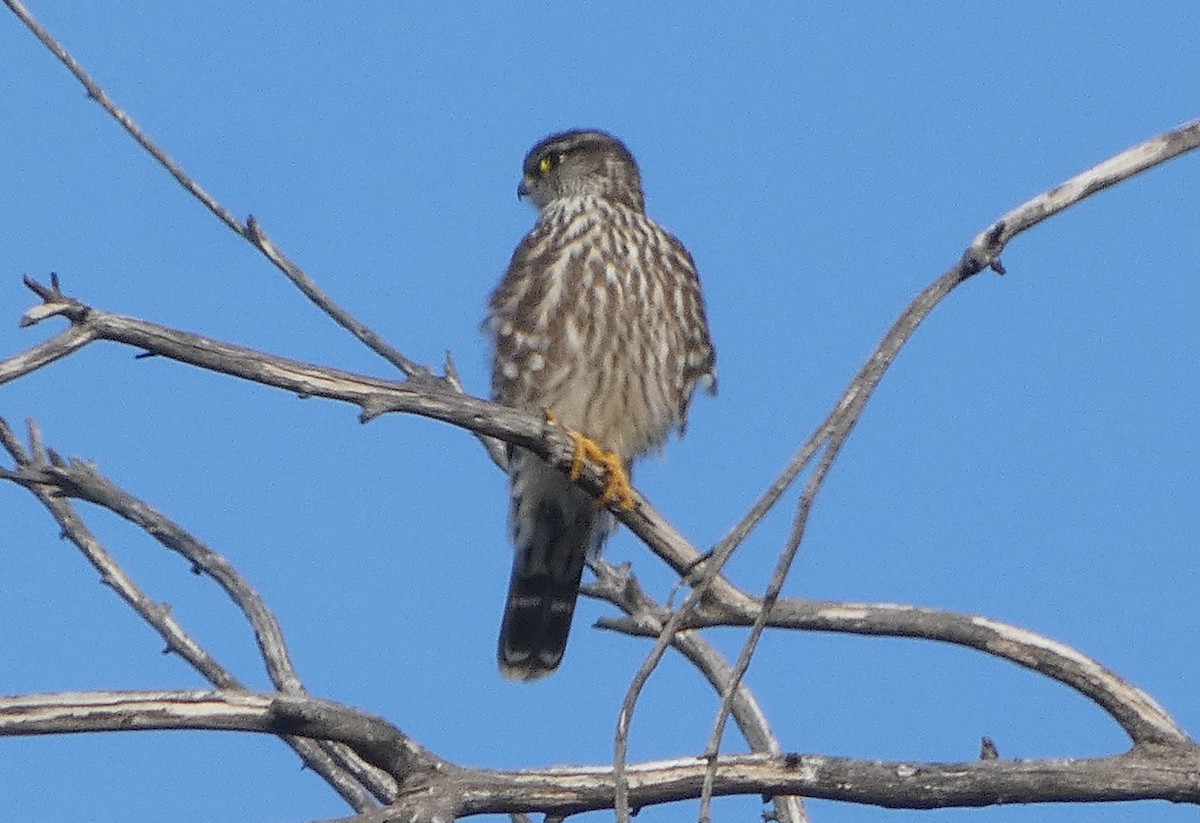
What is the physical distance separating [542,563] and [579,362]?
741 mm

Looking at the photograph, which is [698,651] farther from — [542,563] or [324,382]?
[324,382]

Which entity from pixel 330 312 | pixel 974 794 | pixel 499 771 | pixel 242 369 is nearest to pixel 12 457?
pixel 330 312

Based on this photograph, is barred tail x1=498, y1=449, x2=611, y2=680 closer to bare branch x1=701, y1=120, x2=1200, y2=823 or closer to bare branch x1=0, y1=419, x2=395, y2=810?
bare branch x1=0, y1=419, x2=395, y2=810

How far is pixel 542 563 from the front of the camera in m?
5.58

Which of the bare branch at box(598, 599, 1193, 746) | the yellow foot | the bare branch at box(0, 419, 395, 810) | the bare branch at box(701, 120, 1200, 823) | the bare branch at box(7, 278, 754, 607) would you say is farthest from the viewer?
the yellow foot

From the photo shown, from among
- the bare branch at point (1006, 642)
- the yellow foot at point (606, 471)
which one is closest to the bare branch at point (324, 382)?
the bare branch at point (1006, 642)

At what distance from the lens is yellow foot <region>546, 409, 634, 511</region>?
4475mm

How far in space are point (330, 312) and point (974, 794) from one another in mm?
1988

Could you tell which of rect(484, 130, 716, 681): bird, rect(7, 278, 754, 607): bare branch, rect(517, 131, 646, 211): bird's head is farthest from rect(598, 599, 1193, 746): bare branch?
rect(517, 131, 646, 211): bird's head

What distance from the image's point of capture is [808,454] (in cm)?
273

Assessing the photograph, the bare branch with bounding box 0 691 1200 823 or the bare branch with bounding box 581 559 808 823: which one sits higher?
the bare branch with bounding box 581 559 808 823

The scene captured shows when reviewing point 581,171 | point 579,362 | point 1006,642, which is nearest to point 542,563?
point 579,362

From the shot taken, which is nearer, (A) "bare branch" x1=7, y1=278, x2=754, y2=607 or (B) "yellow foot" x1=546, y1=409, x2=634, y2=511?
(A) "bare branch" x1=7, y1=278, x2=754, y2=607

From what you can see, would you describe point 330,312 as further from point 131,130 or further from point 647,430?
point 647,430
